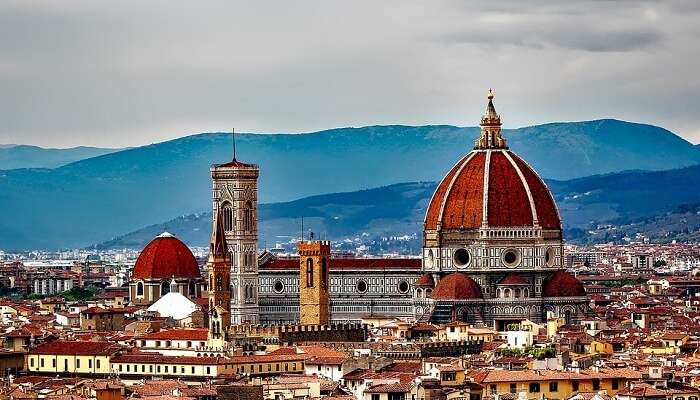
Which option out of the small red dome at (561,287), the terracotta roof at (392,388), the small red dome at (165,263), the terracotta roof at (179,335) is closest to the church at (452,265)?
the small red dome at (561,287)

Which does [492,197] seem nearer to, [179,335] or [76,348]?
[179,335]

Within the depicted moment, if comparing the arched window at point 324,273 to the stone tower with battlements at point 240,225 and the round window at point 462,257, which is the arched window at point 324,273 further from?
the round window at point 462,257

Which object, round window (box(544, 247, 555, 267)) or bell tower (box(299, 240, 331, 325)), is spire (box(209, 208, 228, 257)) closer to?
bell tower (box(299, 240, 331, 325))

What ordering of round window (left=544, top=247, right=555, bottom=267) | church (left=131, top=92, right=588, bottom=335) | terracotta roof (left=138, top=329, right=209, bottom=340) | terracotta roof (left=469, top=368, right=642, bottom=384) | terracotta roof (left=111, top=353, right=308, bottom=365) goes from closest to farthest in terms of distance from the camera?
terracotta roof (left=469, top=368, right=642, bottom=384)
terracotta roof (left=111, top=353, right=308, bottom=365)
terracotta roof (left=138, top=329, right=209, bottom=340)
church (left=131, top=92, right=588, bottom=335)
round window (left=544, top=247, right=555, bottom=267)

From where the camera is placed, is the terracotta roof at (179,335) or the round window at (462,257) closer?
the terracotta roof at (179,335)

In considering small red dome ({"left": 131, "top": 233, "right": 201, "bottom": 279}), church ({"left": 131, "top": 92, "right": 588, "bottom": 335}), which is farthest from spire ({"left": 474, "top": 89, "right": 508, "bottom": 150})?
small red dome ({"left": 131, "top": 233, "right": 201, "bottom": 279})

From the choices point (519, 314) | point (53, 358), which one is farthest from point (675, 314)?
point (53, 358)

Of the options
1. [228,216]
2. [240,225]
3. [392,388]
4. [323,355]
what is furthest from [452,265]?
[392,388]
